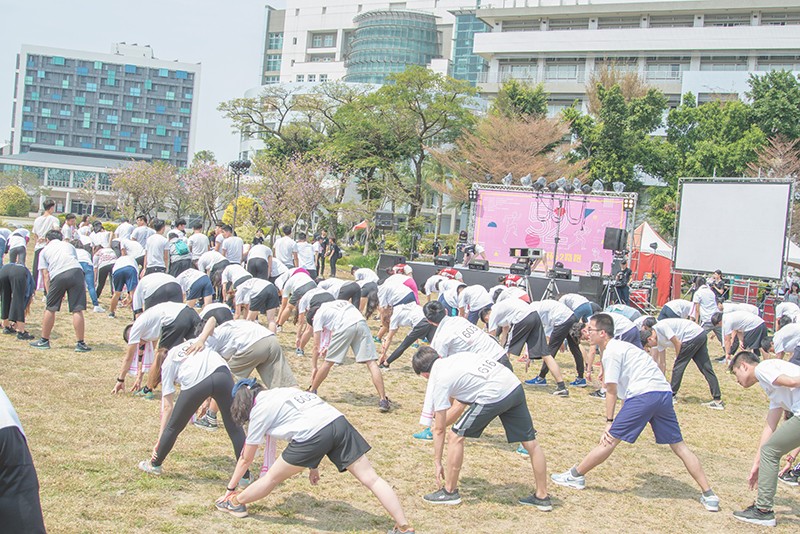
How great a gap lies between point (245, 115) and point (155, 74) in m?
86.8

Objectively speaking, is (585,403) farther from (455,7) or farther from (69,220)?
(455,7)

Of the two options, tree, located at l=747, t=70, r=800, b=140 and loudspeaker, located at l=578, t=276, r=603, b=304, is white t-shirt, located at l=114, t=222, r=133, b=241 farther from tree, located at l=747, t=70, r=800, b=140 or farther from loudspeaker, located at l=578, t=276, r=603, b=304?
tree, located at l=747, t=70, r=800, b=140

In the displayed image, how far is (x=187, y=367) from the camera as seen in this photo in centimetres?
567

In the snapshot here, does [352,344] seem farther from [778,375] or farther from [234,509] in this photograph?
[778,375]

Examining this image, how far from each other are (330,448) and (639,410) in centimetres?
276

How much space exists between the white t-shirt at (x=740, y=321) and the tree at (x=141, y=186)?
119 ft

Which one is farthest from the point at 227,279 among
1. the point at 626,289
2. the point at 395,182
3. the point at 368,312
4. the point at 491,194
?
the point at 395,182

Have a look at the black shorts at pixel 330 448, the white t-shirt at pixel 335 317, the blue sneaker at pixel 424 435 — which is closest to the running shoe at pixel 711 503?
the blue sneaker at pixel 424 435

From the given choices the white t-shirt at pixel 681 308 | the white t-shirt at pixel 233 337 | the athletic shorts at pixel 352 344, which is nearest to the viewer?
the white t-shirt at pixel 233 337

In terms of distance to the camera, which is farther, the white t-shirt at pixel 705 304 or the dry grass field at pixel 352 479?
the white t-shirt at pixel 705 304

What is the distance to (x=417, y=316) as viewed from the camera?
32.9ft

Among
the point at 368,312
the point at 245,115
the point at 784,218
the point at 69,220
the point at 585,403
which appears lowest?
the point at 585,403

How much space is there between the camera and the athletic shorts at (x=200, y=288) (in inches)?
437

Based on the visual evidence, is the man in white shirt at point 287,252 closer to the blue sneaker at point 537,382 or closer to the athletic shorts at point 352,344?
the blue sneaker at point 537,382
